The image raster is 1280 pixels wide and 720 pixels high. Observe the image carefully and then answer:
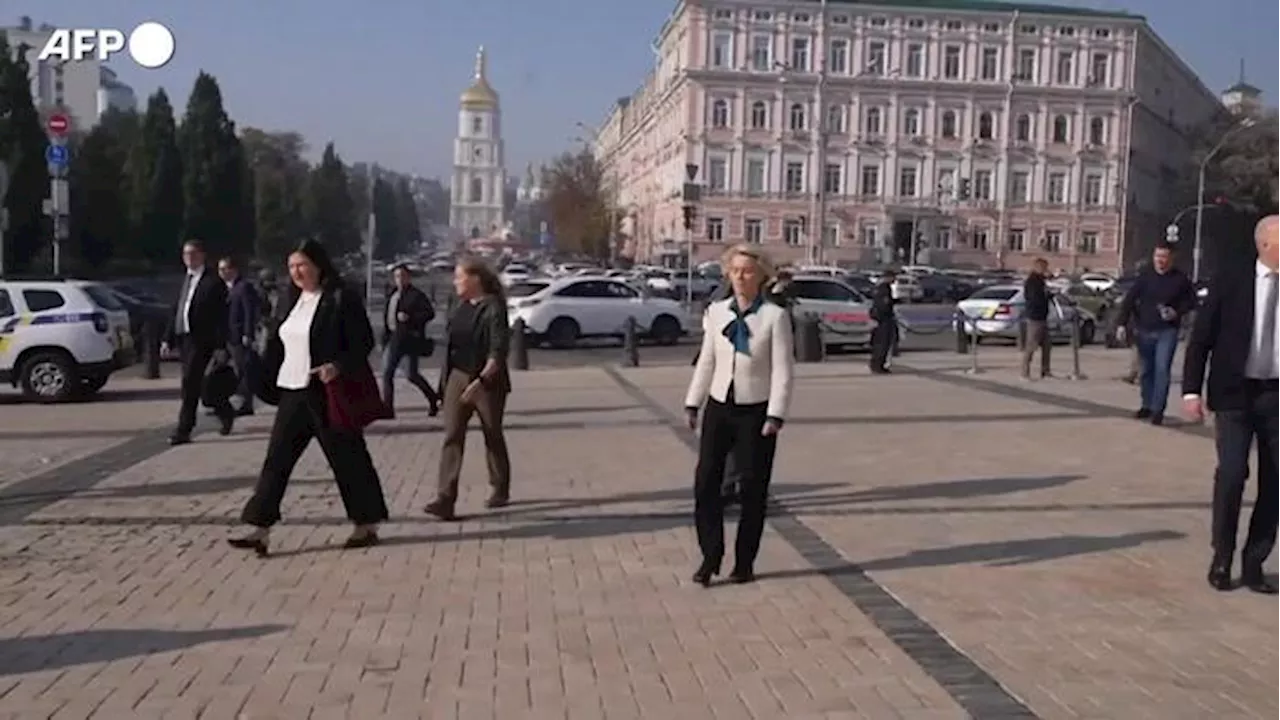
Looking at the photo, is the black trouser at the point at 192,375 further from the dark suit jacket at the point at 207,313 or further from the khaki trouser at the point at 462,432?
the khaki trouser at the point at 462,432

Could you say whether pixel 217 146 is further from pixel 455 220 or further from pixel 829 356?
pixel 455 220

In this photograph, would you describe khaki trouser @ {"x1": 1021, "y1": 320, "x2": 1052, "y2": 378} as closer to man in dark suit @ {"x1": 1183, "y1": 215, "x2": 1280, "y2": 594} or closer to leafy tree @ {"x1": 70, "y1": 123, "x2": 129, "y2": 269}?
man in dark suit @ {"x1": 1183, "y1": 215, "x2": 1280, "y2": 594}

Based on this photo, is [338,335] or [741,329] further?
[338,335]

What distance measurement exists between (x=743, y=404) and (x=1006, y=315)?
26.9 m

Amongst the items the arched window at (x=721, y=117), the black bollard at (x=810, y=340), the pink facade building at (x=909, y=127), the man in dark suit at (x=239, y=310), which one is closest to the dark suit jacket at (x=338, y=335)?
the man in dark suit at (x=239, y=310)

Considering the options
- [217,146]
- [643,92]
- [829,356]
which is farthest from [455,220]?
[829,356]

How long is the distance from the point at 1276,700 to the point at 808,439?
28.6 ft

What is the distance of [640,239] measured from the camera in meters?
120

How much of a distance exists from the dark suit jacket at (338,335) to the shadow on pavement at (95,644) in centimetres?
207

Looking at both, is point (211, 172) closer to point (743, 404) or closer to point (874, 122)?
point (874, 122)

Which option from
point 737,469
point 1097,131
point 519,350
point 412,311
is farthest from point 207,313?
point 1097,131

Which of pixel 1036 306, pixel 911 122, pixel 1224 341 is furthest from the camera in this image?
pixel 911 122

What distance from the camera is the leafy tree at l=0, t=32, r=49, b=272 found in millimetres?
44844

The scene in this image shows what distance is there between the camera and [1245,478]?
8.12 metres
